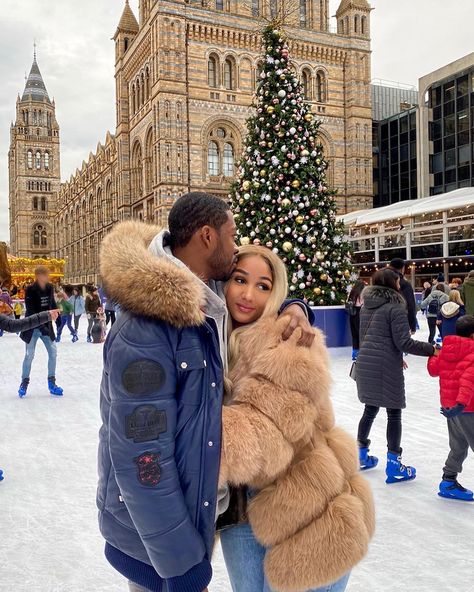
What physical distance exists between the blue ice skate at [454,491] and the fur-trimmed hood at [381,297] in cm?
122

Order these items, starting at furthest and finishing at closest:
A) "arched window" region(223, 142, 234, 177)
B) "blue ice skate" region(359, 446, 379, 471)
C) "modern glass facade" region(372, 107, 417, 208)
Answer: "modern glass facade" region(372, 107, 417, 208)
"arched window" region(223, 142, 234, 177)
"blue ice skate" region(359, 446, 379, 471)

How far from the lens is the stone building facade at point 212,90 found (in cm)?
2714

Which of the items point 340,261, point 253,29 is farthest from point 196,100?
point 340,261

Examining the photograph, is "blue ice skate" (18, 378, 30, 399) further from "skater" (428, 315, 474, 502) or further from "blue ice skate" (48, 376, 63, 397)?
"skater" (428, 315, 474, 502)

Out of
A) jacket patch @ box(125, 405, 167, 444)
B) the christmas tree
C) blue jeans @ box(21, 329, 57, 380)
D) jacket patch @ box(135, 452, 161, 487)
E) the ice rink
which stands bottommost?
the ice rink

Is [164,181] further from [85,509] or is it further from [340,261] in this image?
[85,509]

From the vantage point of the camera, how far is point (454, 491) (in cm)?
322

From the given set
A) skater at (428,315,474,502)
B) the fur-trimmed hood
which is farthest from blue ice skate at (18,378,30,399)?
skater at (428,315,474,502)

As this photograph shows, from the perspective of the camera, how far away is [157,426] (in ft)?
3.84

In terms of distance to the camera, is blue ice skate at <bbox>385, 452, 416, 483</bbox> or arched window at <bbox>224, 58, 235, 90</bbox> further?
arched window at <bbox>224, 58, 235, 90</bbox>

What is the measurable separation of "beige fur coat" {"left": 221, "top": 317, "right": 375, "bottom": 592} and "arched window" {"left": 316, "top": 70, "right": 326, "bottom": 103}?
32.2 m

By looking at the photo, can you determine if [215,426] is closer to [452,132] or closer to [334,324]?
[334,324]

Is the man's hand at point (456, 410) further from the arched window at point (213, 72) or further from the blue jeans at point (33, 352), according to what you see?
the arched window at point (213, 72)

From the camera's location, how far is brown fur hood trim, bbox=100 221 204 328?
120 centimetres
